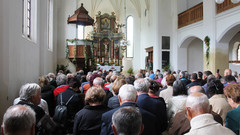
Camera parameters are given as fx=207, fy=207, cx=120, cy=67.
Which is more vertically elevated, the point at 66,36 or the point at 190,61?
the point at 66,36

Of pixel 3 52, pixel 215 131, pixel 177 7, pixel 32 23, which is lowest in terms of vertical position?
pixel 215 131

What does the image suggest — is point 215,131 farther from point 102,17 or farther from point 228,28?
point 102,17

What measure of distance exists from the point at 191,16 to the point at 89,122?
13.6m

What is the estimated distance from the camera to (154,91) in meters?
3.79

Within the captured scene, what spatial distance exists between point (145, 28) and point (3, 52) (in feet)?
58.5

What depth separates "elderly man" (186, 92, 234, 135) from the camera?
1.86 meters

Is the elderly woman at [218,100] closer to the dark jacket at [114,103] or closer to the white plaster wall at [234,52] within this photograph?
the dark jacket at [114,103]

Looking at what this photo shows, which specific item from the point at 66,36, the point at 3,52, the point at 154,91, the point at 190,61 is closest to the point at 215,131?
the point at 154,91

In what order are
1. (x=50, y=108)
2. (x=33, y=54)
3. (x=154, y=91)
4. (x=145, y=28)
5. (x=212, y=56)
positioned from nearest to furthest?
(x=154, y=91) → (x=50, y=108) → (x=33, y=54) → (x=212, y=56) → (x=145, y=28)

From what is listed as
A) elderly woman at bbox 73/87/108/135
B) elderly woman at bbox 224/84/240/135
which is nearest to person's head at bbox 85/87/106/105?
elderly woman at bbox 73/87/108/135

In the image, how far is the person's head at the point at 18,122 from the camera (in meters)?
1.59

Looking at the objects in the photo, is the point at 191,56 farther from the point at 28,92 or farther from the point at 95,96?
the point at 28,92

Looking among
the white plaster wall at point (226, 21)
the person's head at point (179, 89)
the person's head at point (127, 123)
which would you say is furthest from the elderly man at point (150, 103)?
the white plaster wall at point (226, 21)

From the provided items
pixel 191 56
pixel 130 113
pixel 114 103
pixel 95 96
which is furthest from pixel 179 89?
pixel 191 56
